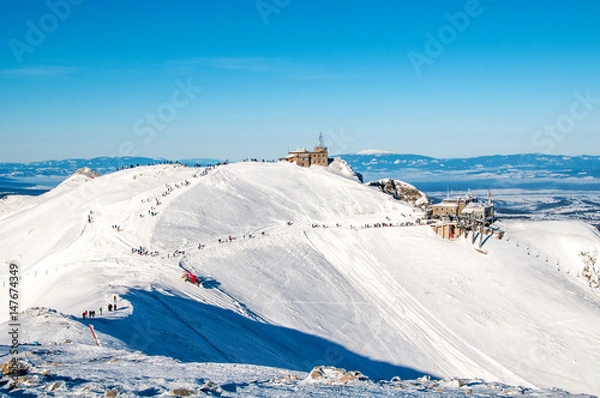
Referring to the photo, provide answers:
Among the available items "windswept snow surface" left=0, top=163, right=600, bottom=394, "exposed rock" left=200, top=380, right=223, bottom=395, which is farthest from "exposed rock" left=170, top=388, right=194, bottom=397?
"windswept snow surface" left=0, top=163, right=600, bottom=394

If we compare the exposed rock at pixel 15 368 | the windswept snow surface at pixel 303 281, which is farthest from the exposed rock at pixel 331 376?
the windswept snow surface at pixel 303 281

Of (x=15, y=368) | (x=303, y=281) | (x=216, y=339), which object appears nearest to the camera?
(x=15, y=368)

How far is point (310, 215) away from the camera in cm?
7281

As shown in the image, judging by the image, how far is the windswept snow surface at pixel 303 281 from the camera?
125 ft

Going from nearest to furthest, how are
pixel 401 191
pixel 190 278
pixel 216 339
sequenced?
pixel 216 339 → pixel 190 278 → pixel 401 191

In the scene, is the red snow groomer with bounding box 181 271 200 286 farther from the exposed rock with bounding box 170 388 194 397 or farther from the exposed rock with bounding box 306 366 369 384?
the exposed rock with bounding box 170 388 194 397

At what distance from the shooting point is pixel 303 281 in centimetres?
5412

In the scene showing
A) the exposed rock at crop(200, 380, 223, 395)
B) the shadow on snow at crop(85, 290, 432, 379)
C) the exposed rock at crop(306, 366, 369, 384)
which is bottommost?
the shadow on snow at crop(85, 290, 432, 379)

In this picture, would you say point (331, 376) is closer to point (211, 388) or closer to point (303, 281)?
point (211, 388)

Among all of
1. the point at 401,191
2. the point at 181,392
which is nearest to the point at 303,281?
the point at 181,392

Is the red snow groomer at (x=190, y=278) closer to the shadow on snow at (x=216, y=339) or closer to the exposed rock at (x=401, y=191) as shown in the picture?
the shadow on snow at (x=216, y=339)

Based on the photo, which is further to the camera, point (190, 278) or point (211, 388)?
point (190, 278)

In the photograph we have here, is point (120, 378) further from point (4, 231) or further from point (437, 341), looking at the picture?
point (4, 231)

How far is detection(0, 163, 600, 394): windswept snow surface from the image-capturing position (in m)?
38.0
